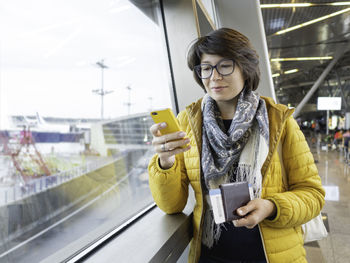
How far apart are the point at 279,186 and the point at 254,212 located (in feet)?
0.87

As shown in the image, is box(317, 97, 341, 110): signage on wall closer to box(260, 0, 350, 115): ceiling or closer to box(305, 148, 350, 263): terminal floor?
box(260, 0, 350, 115): ceiling

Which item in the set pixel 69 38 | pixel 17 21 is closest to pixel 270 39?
pixel 69 38

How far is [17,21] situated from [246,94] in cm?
188

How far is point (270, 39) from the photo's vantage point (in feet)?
24.8

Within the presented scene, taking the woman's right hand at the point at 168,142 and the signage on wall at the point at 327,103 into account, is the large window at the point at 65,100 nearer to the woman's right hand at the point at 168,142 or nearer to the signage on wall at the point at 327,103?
the woman's right hand at the point at 168,142

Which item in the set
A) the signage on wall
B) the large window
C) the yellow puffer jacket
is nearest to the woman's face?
the yellow puffer jacket

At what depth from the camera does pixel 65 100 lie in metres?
3.50

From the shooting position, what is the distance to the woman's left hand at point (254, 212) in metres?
0.97

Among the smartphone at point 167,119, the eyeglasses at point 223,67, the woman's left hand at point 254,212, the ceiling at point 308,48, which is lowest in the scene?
the woman's left hand at point 254,212

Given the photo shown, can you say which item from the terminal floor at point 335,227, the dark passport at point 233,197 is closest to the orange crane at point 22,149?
the dark passport at point 233,197

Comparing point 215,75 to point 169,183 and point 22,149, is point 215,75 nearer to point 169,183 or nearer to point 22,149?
point 169,183

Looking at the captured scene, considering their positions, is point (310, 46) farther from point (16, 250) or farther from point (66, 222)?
point (16, 250)

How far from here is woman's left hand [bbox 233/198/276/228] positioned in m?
0.97

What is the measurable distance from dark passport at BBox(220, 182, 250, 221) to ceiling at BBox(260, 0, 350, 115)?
502cm
